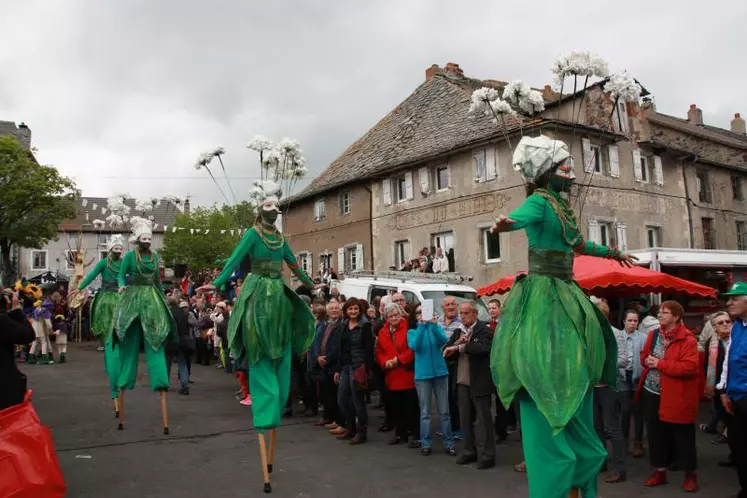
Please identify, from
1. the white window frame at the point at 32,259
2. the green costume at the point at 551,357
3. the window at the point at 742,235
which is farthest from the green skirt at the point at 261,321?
the white window frame at the point at 32,259

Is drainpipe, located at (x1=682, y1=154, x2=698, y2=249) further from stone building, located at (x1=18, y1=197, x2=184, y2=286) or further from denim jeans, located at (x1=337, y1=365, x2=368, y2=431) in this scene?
stone building, located at (x1=18, y1=197, x2=184, y2=286)

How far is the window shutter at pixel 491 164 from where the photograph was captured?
74.1ft

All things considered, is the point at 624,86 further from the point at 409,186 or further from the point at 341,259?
the point at 341,259

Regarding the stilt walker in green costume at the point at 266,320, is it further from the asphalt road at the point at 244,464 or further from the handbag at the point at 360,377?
the handbag at the point at 360,377

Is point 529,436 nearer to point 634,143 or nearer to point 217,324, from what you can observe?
point 217,324

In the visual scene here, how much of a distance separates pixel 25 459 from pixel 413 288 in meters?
10.0

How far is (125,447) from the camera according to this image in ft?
24.0

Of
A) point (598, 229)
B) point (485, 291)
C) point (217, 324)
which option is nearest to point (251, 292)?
point (485, 291)

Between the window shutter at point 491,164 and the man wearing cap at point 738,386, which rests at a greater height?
the window shutter at point 491,164

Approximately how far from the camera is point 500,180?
22422 mm

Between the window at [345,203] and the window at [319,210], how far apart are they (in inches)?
64.8

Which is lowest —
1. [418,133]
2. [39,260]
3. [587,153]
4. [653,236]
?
[653,236]

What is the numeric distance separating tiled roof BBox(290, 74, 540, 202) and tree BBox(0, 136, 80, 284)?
13.4 metres

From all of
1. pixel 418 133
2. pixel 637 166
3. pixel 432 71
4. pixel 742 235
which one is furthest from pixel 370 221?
pixel 742 235
